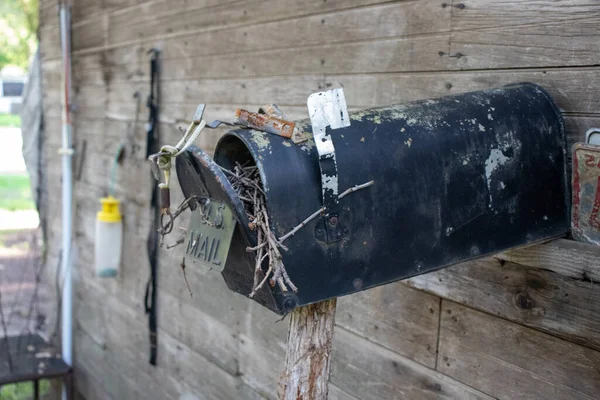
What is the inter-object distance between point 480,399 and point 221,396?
1.81m

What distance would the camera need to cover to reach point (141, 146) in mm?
4301

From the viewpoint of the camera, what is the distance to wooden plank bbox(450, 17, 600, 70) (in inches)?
69.1

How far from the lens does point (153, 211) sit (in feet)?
13.7

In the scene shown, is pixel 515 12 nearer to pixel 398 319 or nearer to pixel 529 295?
pixel 529 295

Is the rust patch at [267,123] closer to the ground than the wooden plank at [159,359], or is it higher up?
higher up

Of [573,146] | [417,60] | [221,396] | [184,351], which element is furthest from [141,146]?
[573,146]

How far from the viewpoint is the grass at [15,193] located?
13.8 m

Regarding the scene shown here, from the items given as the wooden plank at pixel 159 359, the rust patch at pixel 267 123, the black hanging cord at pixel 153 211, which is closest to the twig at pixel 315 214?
the rust patch at pixel 267 123

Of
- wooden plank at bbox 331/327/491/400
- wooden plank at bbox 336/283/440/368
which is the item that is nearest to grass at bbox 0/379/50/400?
wooden plank at bbox 331/327/491/400

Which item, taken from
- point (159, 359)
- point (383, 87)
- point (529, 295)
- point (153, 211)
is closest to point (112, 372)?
point (159, 359)

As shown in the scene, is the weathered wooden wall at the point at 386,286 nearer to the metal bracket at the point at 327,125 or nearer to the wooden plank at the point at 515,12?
the wooden plank at the point at 515,12

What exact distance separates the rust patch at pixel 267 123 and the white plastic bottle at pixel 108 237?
10.6 feet

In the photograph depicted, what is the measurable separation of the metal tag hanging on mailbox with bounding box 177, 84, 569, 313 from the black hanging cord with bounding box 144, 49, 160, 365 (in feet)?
8.27

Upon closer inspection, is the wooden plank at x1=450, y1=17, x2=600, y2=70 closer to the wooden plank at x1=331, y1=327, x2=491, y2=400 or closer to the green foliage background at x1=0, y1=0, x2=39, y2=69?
the wooden plank at x1=331, y1=327, x2=491, y2=400
